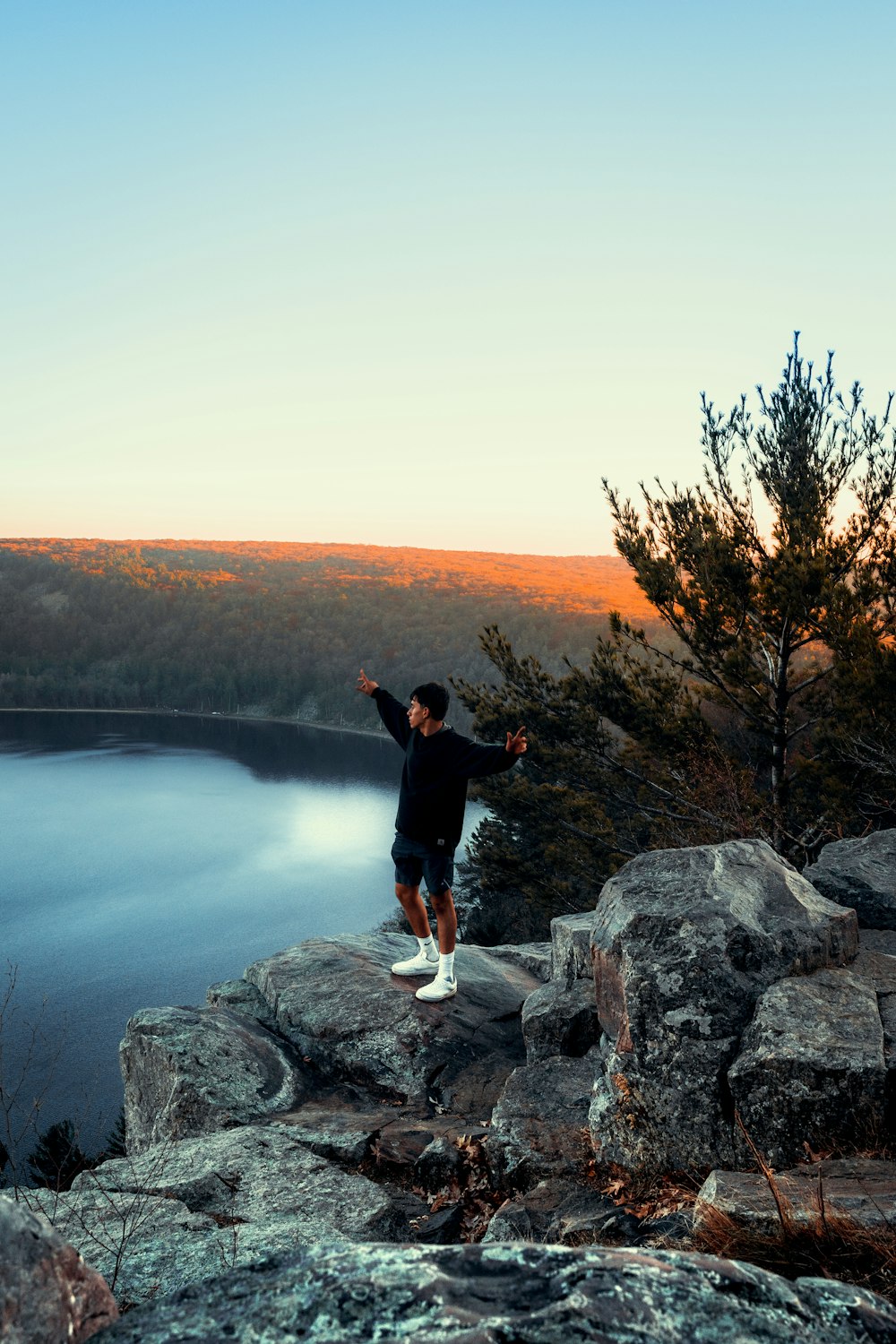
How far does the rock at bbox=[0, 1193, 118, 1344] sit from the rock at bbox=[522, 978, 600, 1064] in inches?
181

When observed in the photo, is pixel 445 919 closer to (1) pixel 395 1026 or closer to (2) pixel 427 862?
(2) pixel 427 862

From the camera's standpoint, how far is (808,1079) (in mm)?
3988

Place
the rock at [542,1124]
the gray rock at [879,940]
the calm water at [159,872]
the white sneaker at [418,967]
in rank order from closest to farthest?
the rock at [542,1124], the gray rock at [879,940], the white sneaker at [418,967], the calm water at [159,872]

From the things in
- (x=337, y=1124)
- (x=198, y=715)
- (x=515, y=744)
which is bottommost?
(x=198, y=715)

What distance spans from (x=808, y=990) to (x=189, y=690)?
5744 inches

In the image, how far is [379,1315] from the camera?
5.45ft

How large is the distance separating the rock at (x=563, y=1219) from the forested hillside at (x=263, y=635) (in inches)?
4171

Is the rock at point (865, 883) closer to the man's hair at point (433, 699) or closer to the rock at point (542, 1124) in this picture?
the rock at point (542, 1124)

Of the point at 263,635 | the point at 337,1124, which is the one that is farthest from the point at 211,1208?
the point at 263,635

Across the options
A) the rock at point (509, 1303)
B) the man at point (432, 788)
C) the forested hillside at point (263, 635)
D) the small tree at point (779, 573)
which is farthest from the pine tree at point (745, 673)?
the forested hillside at point (263, 635)

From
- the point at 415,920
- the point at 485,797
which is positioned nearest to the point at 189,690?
the point at 485,797

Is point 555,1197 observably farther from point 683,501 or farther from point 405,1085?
point 683,501

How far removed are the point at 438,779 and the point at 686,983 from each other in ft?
8.39

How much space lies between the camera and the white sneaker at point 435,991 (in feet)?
23.8
